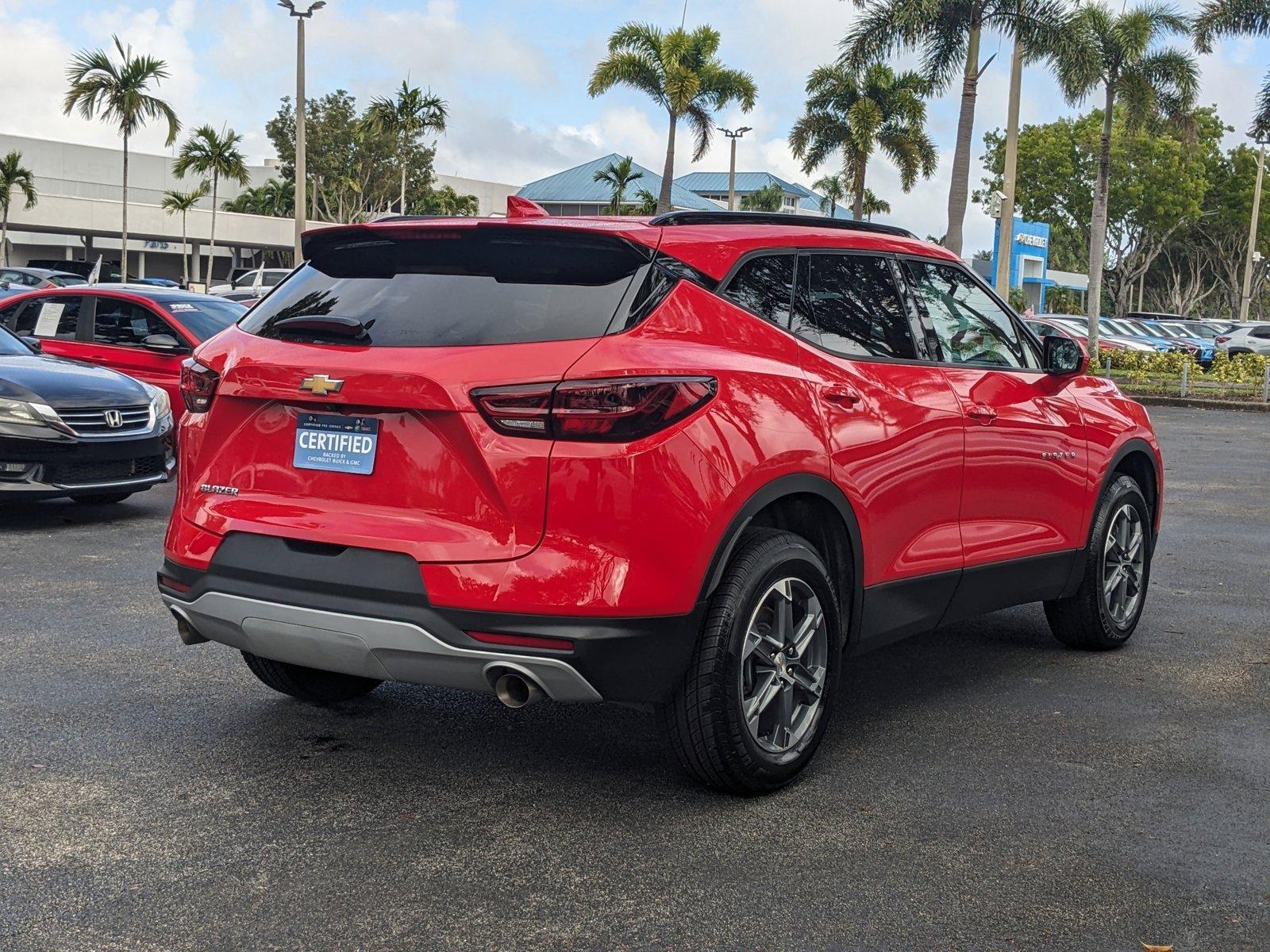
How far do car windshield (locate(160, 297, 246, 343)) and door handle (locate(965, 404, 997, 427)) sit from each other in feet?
29.3

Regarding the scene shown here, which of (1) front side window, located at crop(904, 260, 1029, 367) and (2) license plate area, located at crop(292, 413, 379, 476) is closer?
(2) license plate area, located at crop(292, 413, 379, 476)

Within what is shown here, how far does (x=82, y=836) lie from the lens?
13.2 ft

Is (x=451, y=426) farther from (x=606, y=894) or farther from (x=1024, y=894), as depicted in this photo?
(x=1024, y=894)

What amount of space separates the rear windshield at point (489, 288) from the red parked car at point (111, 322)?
907cm

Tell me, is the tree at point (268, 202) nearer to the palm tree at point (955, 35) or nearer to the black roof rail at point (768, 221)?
the palm tree at point (955, 35)

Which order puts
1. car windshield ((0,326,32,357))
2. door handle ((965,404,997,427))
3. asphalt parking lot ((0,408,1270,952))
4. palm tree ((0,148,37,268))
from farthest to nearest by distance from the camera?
1. palm tree ((0,148,37,268))
2. car windshield ((0,326,32,357))
3. door handle ((965,404,997,427))
4. asphalt parking lot ((0,408,1270,952))

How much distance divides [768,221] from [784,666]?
1511mm

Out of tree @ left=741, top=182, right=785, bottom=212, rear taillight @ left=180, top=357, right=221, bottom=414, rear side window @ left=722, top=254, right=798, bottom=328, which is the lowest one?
rear taillight @ left=180, top=357, right=221, bottom=414

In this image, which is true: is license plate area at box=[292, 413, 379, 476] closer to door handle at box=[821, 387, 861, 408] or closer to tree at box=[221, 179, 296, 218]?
door handle at box=[821, 387, 861, 408]

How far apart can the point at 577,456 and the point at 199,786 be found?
1617 millimetres

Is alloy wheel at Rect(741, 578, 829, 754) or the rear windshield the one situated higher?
the rear windshield

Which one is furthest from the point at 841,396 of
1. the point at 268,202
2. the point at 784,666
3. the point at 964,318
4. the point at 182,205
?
the point at 268,202

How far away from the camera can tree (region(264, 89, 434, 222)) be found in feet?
251

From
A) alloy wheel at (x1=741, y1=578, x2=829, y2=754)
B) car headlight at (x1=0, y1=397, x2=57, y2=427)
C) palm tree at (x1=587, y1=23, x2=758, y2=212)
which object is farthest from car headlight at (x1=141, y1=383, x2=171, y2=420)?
palm tree at (x1=587, y1=23, x2=758, y2=212)
